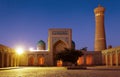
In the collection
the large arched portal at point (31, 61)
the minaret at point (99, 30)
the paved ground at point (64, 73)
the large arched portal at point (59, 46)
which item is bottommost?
the paved ground at point (64, 73)

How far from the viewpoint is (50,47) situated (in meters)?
44.3

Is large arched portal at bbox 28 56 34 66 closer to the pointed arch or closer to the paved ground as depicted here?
the pointed arch

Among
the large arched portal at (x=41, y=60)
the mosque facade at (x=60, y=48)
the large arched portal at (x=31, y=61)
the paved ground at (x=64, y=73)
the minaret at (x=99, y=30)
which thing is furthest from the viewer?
the large arched portal at (x=41, y=60)

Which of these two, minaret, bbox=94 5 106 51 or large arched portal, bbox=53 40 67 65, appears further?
minaret, bbox=94 5 106 51

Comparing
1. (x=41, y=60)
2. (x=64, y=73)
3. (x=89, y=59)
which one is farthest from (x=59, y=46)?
(x=64, y=73)

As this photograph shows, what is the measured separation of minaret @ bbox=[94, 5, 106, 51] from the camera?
45.8 m

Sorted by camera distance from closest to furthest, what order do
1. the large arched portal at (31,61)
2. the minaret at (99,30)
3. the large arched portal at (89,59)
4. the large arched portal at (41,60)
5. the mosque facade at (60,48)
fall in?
1. the mosque facade at (60,48)
2. the large arched portal at (89,59)
3. the large arched portal at (31,61)
4. the minaret at (99,30)
5. the large arched portal at (41,60)

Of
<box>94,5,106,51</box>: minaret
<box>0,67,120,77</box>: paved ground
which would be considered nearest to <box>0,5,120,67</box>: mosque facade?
<box>94,5,106,51</box>: minaret

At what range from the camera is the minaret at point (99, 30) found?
4582 centimetres

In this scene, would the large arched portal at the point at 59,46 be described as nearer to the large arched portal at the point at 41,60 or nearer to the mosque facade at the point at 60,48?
the mosque facade at the point at 60,48

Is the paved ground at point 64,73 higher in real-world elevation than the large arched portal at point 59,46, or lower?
lower

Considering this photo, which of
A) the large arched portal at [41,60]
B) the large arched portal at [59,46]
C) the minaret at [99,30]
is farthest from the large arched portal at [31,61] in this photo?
the minaret at [99,30]

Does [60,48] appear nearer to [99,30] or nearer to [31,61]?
[31,61]

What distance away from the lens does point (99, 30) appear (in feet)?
153
